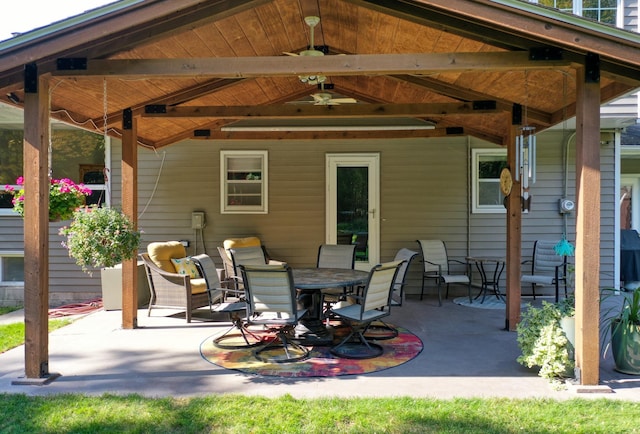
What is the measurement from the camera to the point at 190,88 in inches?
Answer: 207

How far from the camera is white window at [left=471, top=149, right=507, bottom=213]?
7234 mm

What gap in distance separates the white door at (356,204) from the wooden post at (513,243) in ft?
7.96

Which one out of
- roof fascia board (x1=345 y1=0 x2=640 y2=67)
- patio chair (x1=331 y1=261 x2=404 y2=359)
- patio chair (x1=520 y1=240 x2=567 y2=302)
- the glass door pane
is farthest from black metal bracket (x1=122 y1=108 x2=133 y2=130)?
patio chair (x1=520 y1=240 x2=567 y2=302)

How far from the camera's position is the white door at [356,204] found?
23.8 ft

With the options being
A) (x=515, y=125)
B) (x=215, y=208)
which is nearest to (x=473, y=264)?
(x=515, y=125)

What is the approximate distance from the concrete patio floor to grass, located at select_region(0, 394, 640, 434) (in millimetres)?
167

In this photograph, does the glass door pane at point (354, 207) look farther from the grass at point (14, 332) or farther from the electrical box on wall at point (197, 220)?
the grass at point (14, 332)

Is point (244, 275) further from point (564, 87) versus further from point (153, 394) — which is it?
point (564, 87)

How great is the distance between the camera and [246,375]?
3.71 metres

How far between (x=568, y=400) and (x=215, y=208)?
18.0 ft

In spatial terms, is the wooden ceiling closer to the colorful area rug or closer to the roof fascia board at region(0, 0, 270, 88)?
the roof fascia board at region(0, 0, 270, 88)

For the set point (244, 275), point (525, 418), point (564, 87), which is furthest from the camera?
point (564, 87)

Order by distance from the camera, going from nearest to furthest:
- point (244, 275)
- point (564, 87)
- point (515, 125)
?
point (244, 275)
point (564, 87)
point (515, 125)

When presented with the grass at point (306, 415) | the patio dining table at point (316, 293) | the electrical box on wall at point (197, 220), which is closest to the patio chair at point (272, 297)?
the patio dining table at point (316, 293)
